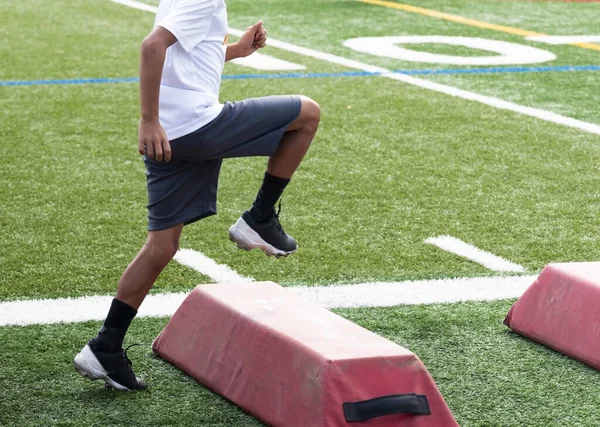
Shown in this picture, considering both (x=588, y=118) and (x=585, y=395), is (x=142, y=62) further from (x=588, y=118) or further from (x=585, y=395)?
(x=588, y=118)

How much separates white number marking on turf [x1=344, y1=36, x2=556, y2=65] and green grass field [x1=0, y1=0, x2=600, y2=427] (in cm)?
25

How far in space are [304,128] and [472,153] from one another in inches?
154

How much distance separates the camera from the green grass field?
4.23 metres

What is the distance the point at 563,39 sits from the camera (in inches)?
523

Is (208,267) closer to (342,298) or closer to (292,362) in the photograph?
(342,298)

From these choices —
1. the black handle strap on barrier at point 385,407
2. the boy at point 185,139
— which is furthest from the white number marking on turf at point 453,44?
the black handle strap on barrier at point 385,407

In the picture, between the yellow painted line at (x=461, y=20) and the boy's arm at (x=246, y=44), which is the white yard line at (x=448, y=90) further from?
the boy's arm at (x=246, y=44)

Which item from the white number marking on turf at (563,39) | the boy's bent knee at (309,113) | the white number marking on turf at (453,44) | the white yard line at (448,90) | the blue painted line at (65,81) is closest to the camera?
the boy's bent knee at (309,113)

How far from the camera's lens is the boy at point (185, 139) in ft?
13.1

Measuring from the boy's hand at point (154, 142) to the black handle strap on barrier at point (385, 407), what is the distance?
106 cm

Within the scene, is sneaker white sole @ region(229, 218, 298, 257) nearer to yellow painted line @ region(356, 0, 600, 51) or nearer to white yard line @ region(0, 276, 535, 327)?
white yard line @ region(0, 276, 535, 327)

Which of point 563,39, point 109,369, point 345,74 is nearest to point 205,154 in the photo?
point 109,369

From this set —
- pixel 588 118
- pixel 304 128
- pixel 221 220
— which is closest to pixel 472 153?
pixel 588 118

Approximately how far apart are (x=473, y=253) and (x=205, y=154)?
2.22m
